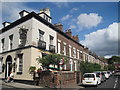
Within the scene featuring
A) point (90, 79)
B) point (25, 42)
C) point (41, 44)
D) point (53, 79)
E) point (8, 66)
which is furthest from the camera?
point (8, 66)

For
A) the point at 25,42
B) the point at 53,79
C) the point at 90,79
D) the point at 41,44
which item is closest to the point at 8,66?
the point at 25,42

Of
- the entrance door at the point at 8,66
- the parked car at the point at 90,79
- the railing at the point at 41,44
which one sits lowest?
the parked car at the point at 90,79

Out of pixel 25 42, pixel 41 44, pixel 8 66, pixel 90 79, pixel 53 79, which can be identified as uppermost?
pixel 25 42

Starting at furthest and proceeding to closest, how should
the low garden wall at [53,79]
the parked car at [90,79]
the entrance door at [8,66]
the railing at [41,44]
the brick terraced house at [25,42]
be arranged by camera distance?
the entrance door at [8,66], the railing at [41,44], the brick terraced house at [25,42], the parked car at [90,79], the low garden wall at [53,79]

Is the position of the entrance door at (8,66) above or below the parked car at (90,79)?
above

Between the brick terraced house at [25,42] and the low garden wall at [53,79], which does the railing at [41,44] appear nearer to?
the brick terraced house at [25,42]

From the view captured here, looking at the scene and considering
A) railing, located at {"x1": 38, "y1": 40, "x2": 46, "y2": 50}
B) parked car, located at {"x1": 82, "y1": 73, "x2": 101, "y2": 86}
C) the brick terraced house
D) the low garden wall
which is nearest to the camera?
the low garden wall

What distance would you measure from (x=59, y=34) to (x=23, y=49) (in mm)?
8434

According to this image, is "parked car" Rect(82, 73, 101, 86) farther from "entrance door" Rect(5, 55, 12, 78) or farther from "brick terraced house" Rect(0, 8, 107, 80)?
"entrance door" Rect(5, 55, 12, 78)

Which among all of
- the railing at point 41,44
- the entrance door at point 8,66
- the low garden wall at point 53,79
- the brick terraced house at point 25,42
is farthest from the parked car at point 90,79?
the entrance door at point 8,66

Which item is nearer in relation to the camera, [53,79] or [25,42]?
[53,79]

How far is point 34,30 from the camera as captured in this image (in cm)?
1697

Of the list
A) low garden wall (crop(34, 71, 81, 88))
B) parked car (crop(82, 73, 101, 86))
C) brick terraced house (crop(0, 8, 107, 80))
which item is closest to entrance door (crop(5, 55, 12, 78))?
brick terraced house (crop(0, 8, 107, 80))

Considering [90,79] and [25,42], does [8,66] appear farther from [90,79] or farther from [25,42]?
[90,79]
